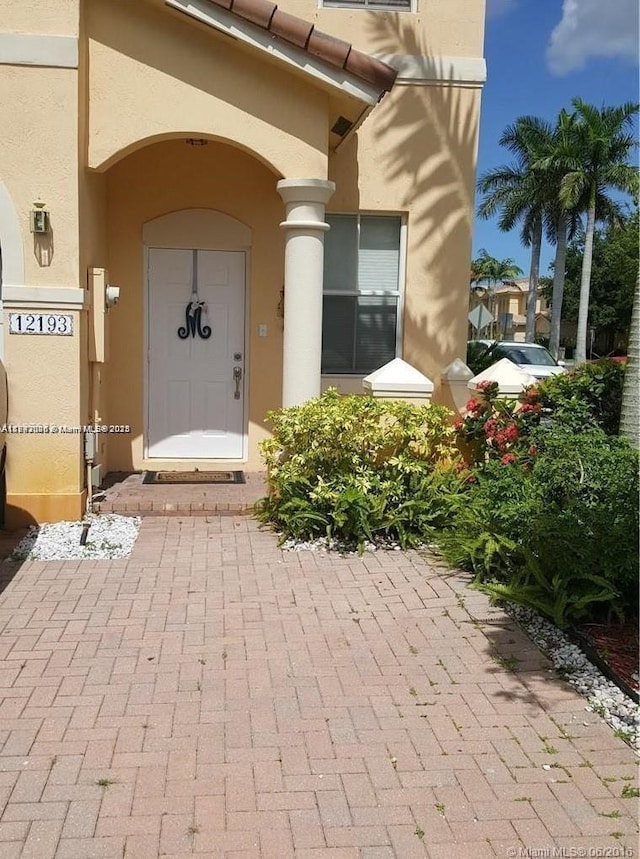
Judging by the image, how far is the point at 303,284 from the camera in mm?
7152

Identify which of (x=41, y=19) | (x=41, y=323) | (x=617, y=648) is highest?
(x=41, y=19)

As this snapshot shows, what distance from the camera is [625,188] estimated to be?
30438mm

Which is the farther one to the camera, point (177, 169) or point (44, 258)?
point (177, 169)

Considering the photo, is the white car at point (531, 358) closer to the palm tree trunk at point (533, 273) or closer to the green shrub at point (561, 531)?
the green shrub at point (561, 531)

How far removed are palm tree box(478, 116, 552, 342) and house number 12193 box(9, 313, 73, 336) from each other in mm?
28605

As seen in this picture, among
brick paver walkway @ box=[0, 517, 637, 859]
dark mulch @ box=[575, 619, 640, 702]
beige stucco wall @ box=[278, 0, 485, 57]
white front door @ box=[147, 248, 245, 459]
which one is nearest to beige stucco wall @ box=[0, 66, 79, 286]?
white front door @ box=[147, 248, 245, 459]

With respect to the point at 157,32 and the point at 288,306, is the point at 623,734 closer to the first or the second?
the point at 288,306

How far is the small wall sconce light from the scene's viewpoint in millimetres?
6430

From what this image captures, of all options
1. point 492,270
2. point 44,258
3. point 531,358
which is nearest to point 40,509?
point 44,258

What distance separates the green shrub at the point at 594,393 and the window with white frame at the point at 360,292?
6.74ft

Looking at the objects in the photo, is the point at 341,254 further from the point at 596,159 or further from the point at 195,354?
the point at 596,159

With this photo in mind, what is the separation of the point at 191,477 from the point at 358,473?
87.4 inches

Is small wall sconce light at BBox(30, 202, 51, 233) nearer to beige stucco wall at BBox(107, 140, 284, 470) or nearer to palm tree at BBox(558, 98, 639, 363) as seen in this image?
beige stucco wall at BBox(107, 140, 284, 470)

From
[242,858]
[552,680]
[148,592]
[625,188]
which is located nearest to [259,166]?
[148,592]
